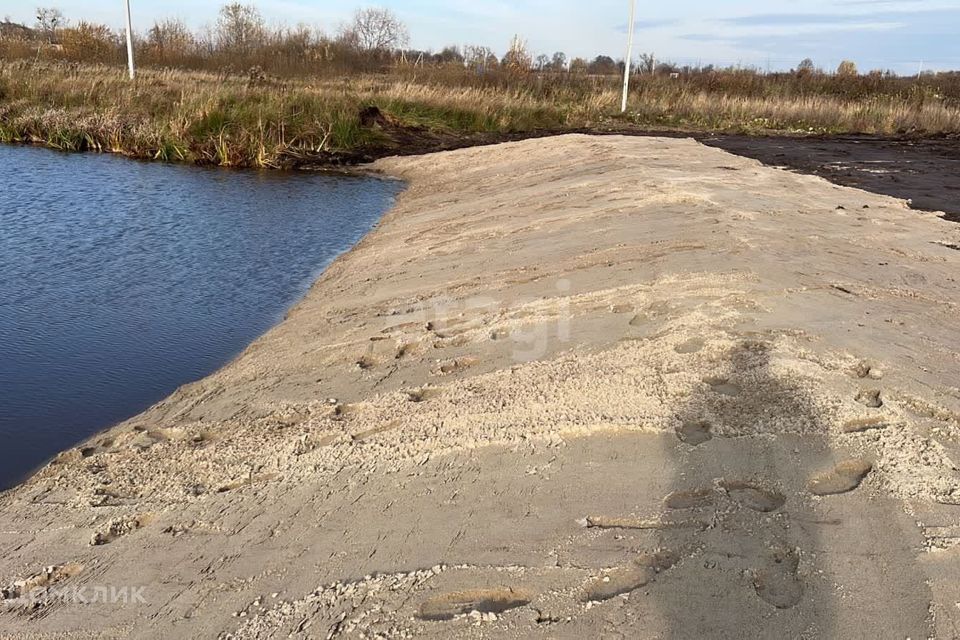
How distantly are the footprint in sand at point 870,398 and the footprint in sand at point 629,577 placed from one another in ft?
4.81

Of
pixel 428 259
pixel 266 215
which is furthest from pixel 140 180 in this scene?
pixel 428 259

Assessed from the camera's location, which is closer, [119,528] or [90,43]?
[119,528]

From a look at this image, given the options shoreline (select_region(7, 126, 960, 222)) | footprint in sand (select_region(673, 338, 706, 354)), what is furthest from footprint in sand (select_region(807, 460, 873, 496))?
shoreline (select_region(7, 126, 960, 222))

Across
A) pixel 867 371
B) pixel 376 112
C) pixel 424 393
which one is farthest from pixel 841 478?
pixel 376 112

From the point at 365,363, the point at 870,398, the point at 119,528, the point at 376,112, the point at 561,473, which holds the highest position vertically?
the point at 376,112

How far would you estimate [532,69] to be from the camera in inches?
1336

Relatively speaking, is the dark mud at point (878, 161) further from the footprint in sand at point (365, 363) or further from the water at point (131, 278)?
the water at point (131, 278)

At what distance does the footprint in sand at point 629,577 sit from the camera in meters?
2.39

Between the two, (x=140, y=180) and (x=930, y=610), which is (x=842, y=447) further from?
(x=140, y=180)

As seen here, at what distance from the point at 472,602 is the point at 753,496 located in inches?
46.2

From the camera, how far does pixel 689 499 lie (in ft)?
9.41

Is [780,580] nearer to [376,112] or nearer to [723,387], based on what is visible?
[723,387]

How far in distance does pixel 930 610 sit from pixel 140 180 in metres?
14.8

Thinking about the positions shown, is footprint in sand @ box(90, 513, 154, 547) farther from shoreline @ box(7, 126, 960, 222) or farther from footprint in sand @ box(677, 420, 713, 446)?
shoreline @ box(7, 126, 960, 222)
